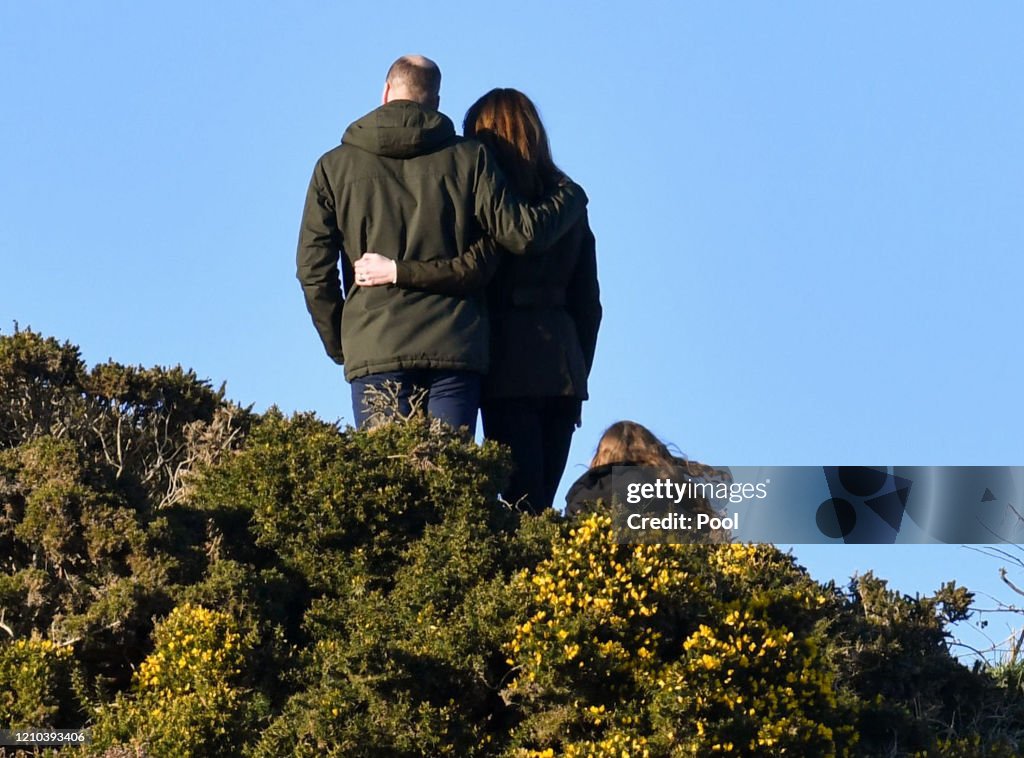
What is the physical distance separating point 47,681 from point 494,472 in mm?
1854

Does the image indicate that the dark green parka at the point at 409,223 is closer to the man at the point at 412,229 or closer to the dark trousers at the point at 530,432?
the man at the point at 412,229

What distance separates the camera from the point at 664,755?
6.54 meters

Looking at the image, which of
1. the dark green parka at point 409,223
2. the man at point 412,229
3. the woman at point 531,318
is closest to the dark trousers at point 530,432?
the woman at point 531,318

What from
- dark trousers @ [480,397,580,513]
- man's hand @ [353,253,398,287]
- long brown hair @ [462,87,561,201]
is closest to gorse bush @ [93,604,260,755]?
man's hand @ [353,253,398,287]

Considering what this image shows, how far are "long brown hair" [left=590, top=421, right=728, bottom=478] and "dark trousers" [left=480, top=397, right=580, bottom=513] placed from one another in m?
0.43

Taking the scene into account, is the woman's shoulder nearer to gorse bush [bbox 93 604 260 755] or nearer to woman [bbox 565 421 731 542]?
woman [bbox 565 421 731 542]

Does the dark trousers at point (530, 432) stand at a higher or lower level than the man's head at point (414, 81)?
lower

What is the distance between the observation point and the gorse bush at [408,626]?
6.69 m

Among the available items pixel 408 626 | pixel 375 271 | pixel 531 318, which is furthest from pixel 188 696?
pixel 531 318

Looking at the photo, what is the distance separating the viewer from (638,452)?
816 centimetres

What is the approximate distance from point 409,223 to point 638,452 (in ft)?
4.29

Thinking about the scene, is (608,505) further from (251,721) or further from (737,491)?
(251,721)

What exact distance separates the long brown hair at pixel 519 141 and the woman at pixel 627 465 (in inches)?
44.9

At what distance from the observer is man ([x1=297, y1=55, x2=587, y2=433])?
823 centimetres
